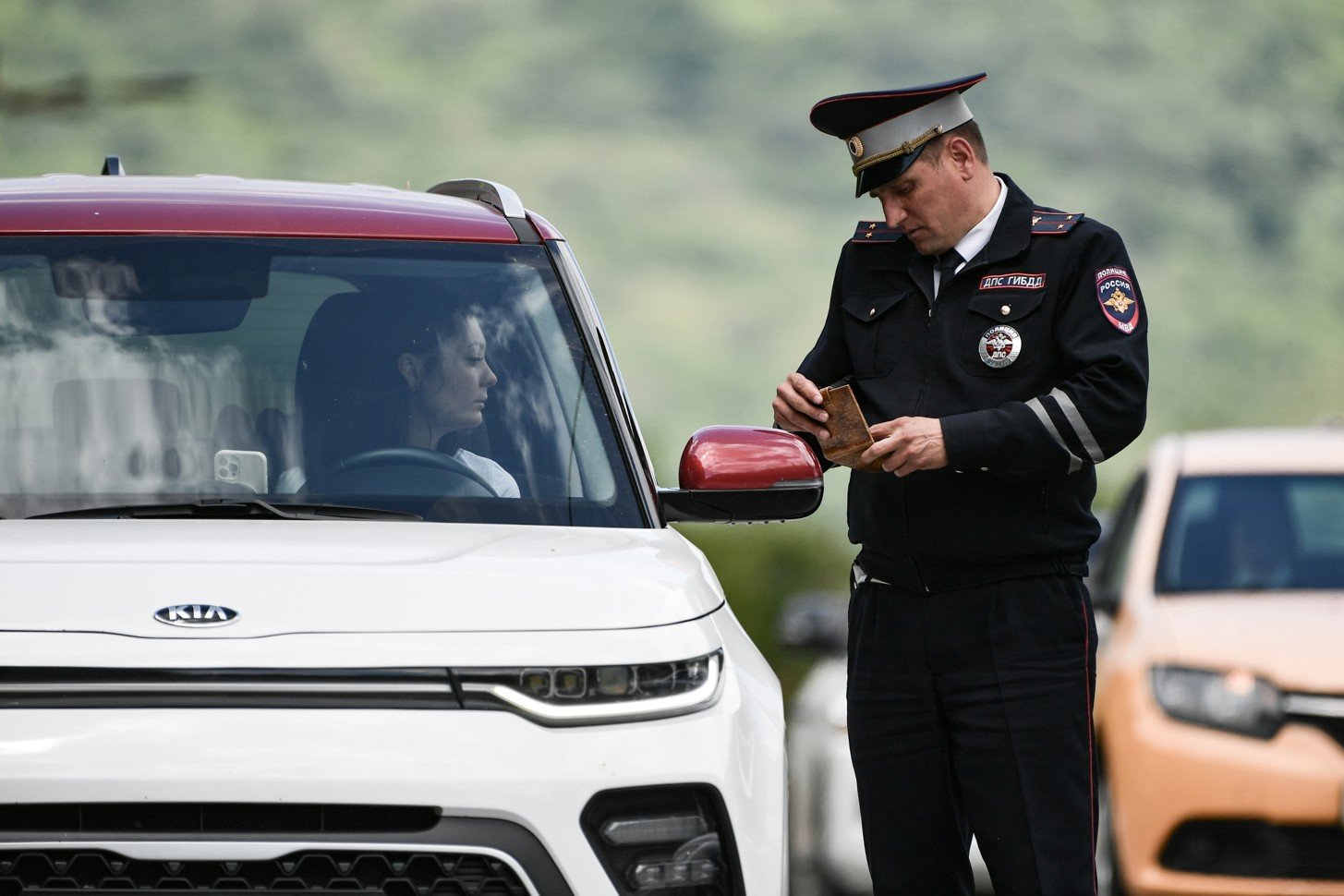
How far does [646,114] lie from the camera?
99250 millimetres

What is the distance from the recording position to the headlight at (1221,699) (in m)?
7.25

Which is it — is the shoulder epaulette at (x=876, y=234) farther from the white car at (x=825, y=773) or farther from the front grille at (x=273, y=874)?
the white car at (x=825, y=773)

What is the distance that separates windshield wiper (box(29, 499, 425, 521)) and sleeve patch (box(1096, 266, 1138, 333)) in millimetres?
1393

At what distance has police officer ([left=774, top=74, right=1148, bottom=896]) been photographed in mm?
4418

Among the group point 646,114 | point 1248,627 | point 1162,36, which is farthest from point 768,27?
point 1248,627

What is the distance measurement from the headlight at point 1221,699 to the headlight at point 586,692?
405cm

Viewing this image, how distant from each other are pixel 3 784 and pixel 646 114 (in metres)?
97.1

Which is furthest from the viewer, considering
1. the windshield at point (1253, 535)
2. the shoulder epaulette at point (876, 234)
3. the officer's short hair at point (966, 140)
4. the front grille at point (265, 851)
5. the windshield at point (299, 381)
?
the windshield at point (1253, 535)

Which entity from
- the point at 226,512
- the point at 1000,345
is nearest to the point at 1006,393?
the point at 1000,345

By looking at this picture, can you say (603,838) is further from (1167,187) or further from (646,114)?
(646,114)

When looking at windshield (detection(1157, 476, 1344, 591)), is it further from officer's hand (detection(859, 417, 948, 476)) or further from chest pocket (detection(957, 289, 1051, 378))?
officer's hand (detection(859, 417, 948, 476))

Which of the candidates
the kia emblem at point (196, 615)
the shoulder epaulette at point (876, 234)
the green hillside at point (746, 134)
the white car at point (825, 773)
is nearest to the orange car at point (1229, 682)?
the white car at point (825, 773)

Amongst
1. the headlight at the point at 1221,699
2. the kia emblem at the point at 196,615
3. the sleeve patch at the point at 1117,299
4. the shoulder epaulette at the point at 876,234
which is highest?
the shoulder epaulette at the point at 876,234

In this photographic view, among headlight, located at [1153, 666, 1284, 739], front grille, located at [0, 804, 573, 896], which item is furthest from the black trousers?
headlight, located at [1153, 666, 1284, 739]
